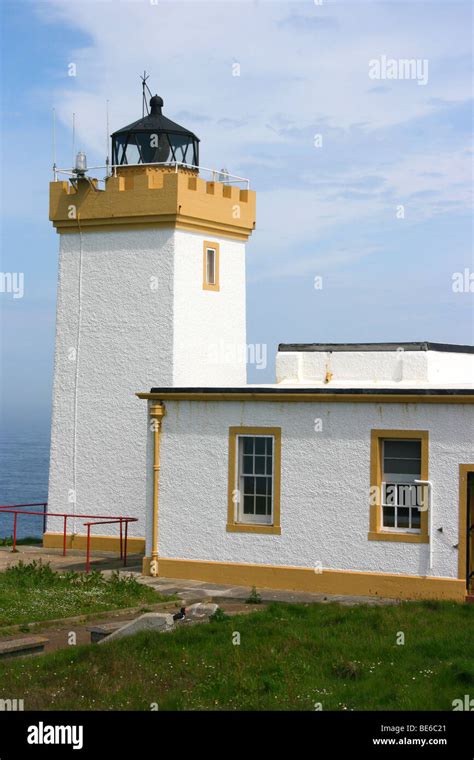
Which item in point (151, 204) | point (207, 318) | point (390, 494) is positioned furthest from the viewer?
point (207, 318)

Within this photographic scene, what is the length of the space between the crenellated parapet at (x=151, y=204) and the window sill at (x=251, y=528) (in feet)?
25.2

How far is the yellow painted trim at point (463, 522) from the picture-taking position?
19.1 meters

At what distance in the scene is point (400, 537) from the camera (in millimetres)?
19547

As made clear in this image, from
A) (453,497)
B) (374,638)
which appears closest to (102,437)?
(453,497)

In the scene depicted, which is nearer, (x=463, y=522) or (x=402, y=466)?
(x=463, y=522)

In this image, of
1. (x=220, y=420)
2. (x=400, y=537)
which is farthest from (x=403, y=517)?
(x=220, y=420)

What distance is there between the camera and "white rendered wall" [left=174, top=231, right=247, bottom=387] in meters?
25.8

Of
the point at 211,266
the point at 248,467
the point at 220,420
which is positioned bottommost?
the point at 248,467

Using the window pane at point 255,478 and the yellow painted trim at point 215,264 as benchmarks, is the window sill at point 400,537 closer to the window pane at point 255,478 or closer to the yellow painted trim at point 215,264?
the window pane at point 255,478

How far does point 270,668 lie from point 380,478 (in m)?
6.89

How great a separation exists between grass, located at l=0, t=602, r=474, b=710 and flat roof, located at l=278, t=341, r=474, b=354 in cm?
936

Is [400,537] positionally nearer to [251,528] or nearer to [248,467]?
[251,528]

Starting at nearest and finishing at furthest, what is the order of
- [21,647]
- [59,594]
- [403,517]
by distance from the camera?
[21,647] < [59,594] < [403,517]

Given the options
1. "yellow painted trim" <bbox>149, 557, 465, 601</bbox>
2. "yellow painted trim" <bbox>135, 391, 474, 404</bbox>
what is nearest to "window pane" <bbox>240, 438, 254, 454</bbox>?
"yellow painted trim" <bbox>135, 391, 474, 404</bbox>
